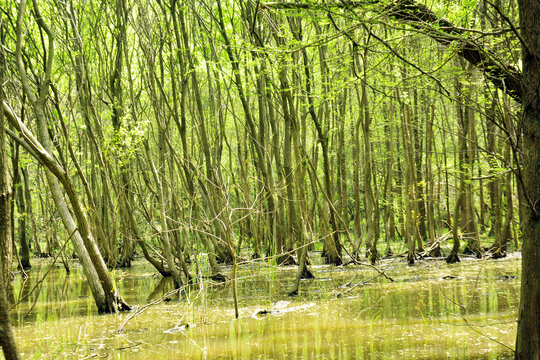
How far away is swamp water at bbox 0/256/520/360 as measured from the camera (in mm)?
5328

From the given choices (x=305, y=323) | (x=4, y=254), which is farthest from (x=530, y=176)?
(x=4, y=254)

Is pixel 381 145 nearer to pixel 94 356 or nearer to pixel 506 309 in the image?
pixel 506 309

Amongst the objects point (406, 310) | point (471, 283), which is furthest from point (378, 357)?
point (471, 283)

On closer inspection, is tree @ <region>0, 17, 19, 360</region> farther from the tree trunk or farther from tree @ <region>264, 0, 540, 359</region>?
the tree trunk

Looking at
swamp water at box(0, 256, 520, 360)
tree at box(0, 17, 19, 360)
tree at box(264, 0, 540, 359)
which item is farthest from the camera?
swamp water at box(0, 256, 520, 360)

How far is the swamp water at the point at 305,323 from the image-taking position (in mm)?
5328

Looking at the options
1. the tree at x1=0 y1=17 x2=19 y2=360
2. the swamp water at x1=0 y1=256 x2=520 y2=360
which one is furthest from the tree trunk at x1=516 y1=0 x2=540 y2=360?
Result: the tree at x1=0 y1=17 x2=19 y2=360

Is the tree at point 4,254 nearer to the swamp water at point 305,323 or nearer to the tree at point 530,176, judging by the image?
the swamp water at point 305,323

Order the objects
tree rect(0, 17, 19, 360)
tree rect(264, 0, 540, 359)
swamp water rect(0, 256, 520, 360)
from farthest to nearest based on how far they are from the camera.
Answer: swamp water rect(0, 256, 520, 360), tree rect(264, 0, 540, 359), tree rect(0, 17, 19, 360)

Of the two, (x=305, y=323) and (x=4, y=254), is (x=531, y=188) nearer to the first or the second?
(x=305, y=323)

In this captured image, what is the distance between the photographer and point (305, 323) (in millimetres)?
6699

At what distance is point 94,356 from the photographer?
219 inches

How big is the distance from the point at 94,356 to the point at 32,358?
0.71m

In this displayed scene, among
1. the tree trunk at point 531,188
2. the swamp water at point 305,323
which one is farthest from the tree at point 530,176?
the swamp water at point 305,323
